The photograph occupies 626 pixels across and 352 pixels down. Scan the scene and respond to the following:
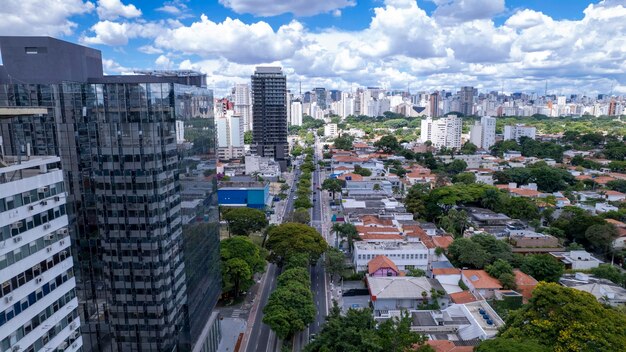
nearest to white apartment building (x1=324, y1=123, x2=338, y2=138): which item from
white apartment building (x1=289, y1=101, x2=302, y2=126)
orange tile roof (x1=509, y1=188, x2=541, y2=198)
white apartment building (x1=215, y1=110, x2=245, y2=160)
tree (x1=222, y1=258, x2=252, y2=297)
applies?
white apartment building (x1=289, y1=101, x2=302, y2=126)

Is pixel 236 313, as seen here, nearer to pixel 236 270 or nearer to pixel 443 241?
pixel 236 270

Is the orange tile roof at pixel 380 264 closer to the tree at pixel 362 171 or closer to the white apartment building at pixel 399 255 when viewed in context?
the white apartment building at pixel 399 255

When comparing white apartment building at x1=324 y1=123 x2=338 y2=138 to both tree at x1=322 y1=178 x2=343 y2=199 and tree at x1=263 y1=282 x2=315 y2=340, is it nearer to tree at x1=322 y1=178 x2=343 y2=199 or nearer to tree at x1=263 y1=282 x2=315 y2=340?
tree at x1=322 y1=178 x2=343 y2=199

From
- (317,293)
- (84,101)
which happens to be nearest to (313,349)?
(317,293)

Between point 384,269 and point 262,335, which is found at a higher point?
point 384,269

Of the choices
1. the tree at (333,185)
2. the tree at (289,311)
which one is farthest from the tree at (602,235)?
the tree at (333,185)

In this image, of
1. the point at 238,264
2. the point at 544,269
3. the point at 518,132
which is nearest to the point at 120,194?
the point at 238,264
